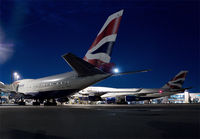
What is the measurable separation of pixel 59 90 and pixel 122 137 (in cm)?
2131

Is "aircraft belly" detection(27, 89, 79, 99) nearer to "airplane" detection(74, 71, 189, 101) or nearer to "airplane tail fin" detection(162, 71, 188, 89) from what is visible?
"airplane" detection(74, 71, 189, 101)

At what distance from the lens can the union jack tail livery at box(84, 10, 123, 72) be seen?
20.8 metres

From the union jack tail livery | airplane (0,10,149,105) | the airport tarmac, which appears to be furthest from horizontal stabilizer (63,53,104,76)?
the airport tarmac

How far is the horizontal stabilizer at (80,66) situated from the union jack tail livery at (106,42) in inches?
37.2

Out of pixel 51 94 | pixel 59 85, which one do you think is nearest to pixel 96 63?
pixel 59 85

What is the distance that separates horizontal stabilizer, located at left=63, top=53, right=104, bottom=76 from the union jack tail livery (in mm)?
946

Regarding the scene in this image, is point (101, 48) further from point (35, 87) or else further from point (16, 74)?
point (16, 74)

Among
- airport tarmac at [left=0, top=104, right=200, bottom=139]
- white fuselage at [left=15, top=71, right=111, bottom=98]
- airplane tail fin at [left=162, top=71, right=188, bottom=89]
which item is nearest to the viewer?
airport tarmac at [left=0, top=104, right=200, bottom=139]

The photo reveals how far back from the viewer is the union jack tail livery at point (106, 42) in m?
20.8

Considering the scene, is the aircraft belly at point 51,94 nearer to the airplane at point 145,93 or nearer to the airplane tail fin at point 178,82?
the airplane at point 145,93

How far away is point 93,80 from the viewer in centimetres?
2147

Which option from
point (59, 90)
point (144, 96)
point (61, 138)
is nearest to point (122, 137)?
point (61, 138)

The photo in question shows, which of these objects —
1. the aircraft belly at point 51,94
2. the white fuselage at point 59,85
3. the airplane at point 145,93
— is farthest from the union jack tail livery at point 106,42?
the airplane at point 145,93

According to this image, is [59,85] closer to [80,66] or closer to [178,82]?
[80,66]
